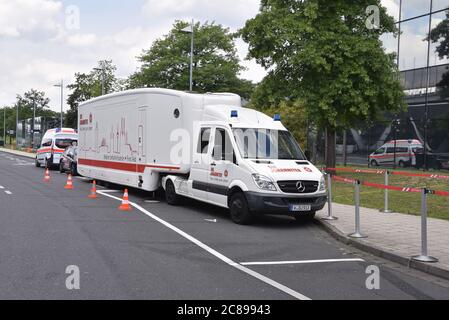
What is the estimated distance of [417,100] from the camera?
1094 inches

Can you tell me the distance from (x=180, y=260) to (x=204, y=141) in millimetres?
5055

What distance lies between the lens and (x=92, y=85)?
165ft

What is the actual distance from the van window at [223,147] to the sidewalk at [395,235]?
2383 millimetres

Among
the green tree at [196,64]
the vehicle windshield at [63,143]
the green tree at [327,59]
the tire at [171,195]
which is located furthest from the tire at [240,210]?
the green tree at [196,64]

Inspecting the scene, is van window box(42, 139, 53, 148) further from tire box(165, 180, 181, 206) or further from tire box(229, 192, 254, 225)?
tire box(229, 192, 254, 225)

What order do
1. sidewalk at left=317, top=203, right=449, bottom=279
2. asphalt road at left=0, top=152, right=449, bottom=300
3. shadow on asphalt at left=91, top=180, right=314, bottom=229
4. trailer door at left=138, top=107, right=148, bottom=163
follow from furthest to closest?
trailer door at left=138, top=107, right=148, bottom=163
shadow on asphalt at left=91, top=180, right=314, bottom=229
sidewalk at left=317, top=203, right=449, bottom=279
asphalt road at left=0, top=152, right=449, bottom=300

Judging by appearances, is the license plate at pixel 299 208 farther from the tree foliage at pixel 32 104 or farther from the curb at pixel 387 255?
the tree foliage at pixel 32 104

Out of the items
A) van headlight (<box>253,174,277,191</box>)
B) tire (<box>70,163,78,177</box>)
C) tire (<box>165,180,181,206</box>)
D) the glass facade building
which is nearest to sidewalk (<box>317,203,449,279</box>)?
van headlight (<box>253,174,277,191</box>)

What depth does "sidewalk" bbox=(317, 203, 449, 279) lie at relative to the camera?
7152 mm

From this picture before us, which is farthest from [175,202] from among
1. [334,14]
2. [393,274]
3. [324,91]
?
[334,14]

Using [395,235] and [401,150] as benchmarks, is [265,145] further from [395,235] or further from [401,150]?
[401,150]

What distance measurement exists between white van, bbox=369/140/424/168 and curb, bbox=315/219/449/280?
1964 cm

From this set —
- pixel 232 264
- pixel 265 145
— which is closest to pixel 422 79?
pixel 265 145

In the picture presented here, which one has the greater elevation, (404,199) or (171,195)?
(171,195)
